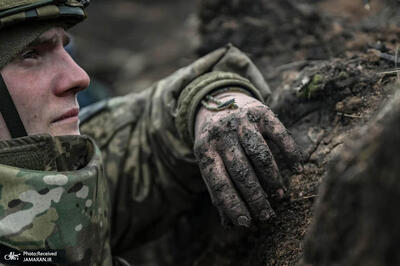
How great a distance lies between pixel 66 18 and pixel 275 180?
3.55ft

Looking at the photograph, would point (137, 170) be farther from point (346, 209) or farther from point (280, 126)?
point (346, 209)

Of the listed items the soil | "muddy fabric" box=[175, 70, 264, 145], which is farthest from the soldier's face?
the soil

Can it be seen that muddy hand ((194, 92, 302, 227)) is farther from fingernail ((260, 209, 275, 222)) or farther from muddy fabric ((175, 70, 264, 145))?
muddy fabric ((175, 70, 264, 145))

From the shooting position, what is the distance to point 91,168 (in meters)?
1.84

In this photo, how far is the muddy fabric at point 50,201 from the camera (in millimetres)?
1573

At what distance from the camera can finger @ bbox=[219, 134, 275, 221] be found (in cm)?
155

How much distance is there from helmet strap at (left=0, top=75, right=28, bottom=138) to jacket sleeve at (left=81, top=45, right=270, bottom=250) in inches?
27.4

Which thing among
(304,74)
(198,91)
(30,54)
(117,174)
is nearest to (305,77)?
(304,74)

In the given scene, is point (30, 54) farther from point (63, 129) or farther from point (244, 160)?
point (244, 160)

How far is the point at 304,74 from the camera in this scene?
7.29 ft

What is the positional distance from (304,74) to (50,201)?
1.32 meters

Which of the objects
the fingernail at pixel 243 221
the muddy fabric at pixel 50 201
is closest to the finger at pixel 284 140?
the fingernail at pixel 243 221

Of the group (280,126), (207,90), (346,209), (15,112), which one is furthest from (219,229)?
(346,209)

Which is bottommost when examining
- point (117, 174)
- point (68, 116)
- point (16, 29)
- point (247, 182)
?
point (117, 174)
